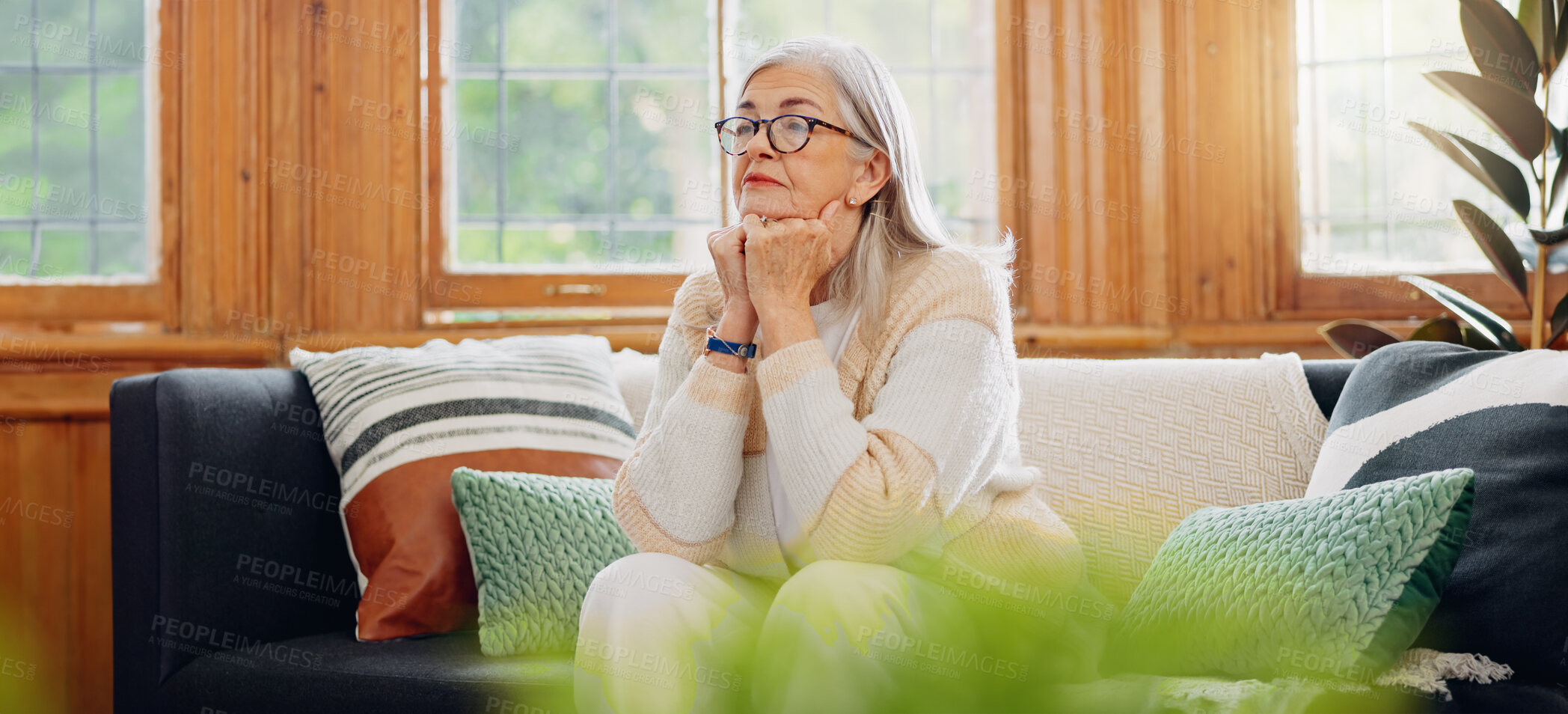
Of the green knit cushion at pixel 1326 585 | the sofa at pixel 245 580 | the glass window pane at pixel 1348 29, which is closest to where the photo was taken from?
the green knit cushion at pixel 1326 585

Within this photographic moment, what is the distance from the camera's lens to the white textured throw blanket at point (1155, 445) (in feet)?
5.52

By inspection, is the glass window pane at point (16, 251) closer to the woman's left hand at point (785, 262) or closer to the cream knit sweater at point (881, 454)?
the cream knit sweater at point (881, 454)

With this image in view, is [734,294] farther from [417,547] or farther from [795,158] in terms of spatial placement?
[417,547]

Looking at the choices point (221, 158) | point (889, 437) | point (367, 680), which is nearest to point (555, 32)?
point (221, 158)

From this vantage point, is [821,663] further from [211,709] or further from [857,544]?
[211,709]

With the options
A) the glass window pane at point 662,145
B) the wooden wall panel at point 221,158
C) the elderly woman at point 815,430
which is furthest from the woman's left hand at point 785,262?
the wooden wall panel at point 221,158

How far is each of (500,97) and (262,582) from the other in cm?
138

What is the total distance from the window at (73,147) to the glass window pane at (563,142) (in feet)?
2.80

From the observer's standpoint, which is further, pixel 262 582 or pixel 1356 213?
pixel 1356 213

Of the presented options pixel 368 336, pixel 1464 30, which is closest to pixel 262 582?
pixel 368 336

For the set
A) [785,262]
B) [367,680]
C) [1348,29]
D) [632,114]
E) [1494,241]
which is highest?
[1348,29]

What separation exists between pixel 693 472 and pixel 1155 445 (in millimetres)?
831

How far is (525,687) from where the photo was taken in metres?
1.42

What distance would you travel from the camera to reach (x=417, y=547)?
66.1 inches
